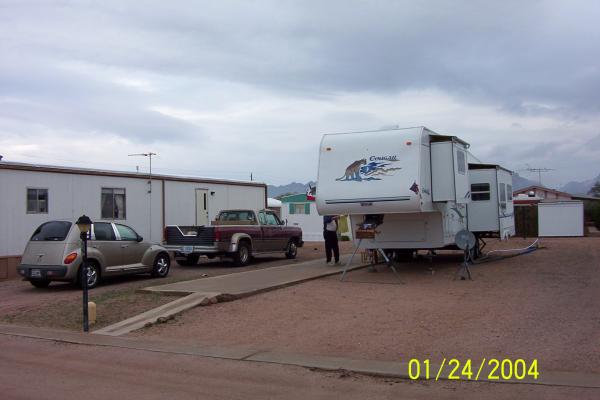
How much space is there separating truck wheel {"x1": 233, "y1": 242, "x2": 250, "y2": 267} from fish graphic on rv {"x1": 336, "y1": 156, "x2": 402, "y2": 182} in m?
5.62

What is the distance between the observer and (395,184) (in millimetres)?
13078

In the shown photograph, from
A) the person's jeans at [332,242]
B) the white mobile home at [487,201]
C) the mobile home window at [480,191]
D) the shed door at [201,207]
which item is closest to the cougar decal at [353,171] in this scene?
the person's jeans at [332,242]

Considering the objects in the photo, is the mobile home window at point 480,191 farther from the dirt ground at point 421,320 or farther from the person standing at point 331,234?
the person standing at point 331,234

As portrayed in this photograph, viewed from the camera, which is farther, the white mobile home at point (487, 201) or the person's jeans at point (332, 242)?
the white mobile home at point (487, 201)

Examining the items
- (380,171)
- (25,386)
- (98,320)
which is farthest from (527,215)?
(25,386)

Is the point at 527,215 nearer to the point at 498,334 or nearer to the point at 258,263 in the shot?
the point at 258,263

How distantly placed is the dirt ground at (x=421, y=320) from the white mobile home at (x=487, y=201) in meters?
3.84

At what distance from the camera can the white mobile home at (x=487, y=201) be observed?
1734 centimetres

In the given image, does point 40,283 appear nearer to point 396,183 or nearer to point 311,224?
point 396,183

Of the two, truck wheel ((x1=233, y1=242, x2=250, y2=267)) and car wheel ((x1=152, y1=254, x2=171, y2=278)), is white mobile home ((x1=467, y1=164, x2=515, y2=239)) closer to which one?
truck wheel ((x1=233, y1=242, x2=250, y2=267))

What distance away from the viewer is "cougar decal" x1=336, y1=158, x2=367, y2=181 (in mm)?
13594

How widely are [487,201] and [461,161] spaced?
3.48 metres
